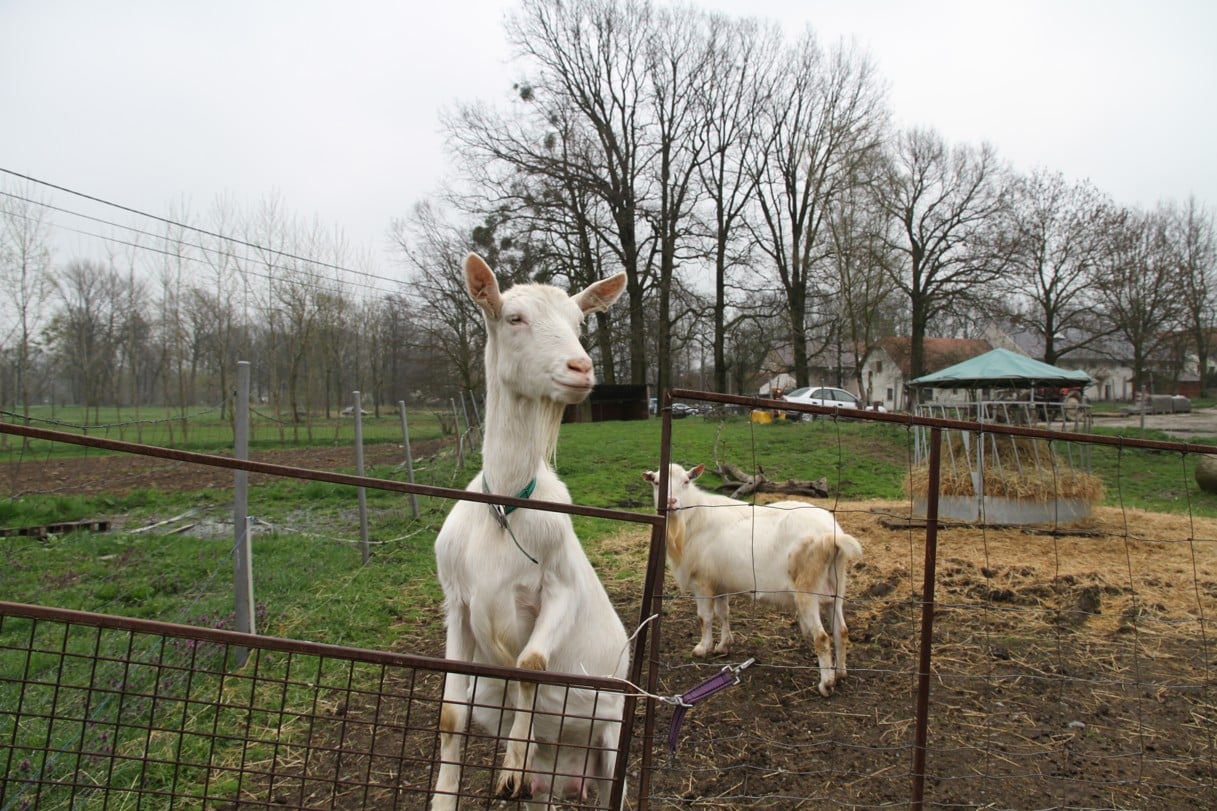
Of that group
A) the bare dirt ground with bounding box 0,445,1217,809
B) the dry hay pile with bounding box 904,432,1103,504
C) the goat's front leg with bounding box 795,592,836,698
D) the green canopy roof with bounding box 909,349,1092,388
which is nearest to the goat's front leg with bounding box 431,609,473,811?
the bare dirt ground with bounding box 0,445,1217,809

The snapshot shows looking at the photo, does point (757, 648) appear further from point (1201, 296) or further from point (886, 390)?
point (886, 390)

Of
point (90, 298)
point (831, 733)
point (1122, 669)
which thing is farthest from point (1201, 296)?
point (90, 298)

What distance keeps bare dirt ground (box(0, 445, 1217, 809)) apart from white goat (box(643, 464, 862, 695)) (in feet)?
0.85

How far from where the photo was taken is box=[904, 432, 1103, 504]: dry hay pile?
9.88 m

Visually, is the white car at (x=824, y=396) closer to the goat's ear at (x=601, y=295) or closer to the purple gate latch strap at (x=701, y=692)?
the goat's ear at (x=601, y=295)

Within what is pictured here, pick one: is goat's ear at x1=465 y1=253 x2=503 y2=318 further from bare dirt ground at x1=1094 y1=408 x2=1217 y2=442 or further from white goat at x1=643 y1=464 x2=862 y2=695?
bare dirt ground at x1=1094 y1=408 x2=1217 y2=442

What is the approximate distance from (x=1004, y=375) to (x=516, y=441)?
11.6 metres

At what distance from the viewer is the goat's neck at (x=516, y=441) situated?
7.93 feet

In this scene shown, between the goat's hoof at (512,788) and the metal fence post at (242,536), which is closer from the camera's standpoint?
the goat's hoof at (512,788)

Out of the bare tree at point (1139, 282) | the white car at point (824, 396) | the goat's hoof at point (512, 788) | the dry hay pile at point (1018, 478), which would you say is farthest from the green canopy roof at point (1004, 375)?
the bare tree at point (1139, 282)

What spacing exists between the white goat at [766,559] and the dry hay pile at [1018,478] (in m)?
5.18

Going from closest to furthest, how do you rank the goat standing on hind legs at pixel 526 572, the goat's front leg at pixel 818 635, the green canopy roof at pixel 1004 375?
the goat standing on hind legs at pixel 526 572 → the goat's front leg at pixel 818 635 → the green canopy roof at pixel 1004 375

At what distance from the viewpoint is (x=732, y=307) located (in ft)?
100

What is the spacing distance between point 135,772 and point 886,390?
55680 millimetres
